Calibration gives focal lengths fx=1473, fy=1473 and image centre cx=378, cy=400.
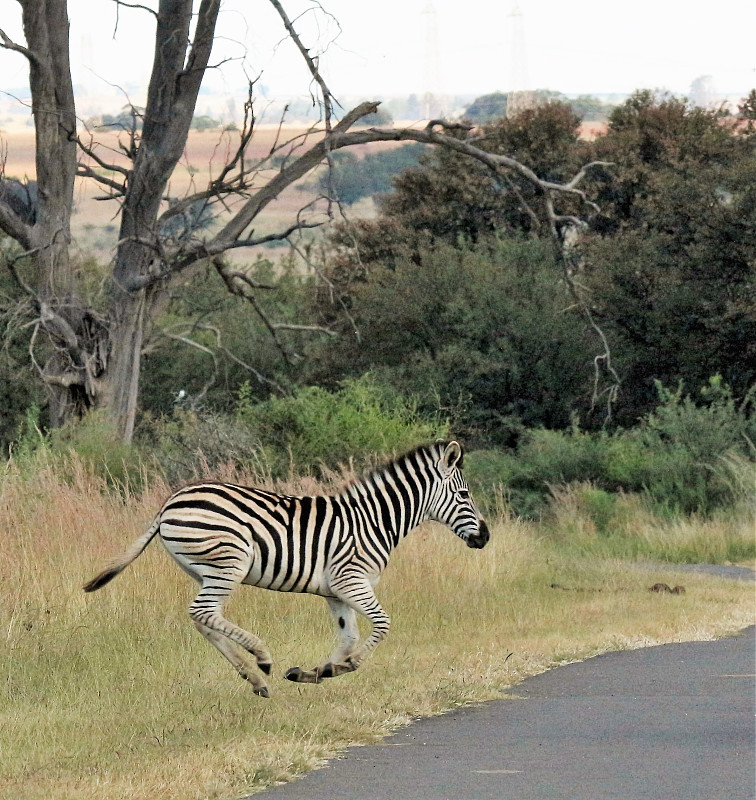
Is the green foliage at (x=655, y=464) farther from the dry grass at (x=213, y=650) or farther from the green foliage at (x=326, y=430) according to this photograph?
the dry grass at (x=213, y=650)

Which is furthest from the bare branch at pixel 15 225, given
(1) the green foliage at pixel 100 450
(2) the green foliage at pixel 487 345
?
(2) the green foliage at pixel 487 345

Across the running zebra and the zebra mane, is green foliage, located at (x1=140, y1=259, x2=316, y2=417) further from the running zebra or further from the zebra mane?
the running zebra

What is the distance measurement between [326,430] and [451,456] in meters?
12.7

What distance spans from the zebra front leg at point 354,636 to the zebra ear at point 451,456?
1.30m

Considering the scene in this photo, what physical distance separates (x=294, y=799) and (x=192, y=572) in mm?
2983

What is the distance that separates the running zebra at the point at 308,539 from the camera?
31.1 ft

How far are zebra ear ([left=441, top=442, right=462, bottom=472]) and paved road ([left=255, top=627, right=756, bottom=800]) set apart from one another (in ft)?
5.53

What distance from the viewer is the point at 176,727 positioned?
862cm

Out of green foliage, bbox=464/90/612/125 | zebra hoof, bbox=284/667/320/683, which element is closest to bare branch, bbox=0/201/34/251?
zebra hoof, bbox=284/667/320/683

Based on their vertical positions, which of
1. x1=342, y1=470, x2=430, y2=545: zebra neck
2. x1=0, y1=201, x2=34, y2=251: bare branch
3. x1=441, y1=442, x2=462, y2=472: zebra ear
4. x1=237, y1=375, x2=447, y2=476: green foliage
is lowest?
x1=237, y1=375, x2=447, y2=476: green foliage

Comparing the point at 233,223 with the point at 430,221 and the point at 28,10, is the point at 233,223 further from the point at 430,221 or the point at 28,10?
the point at 430,221

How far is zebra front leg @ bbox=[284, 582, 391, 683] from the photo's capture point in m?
9.57

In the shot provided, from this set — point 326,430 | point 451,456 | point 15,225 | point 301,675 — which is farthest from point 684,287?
point 301,675

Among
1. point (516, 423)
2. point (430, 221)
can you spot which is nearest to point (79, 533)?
point (516, 423)
